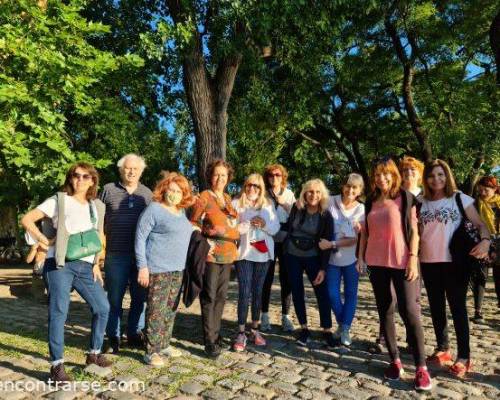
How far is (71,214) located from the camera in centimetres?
409

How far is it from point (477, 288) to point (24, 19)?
8.71m

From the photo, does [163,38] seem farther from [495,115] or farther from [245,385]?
[495,115]

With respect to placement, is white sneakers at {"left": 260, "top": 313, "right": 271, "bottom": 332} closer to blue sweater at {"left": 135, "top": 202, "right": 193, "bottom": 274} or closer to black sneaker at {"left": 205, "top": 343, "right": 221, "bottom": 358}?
black sneaker at {"left": 205, "top": 343, "right": 221, "bottom": 358}

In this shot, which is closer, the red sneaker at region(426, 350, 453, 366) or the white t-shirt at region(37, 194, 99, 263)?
the white t-shirt at region(37, 194, 99, 263)

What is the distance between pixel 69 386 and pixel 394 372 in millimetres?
2895

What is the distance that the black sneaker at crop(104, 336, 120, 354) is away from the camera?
15.9 ft

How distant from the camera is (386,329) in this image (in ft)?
13.8

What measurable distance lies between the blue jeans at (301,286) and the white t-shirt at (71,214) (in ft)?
7.49

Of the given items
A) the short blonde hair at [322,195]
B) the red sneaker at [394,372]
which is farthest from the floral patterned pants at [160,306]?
the red sneaker at [394,372]

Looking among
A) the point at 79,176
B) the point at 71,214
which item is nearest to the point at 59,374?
the point at 71,214

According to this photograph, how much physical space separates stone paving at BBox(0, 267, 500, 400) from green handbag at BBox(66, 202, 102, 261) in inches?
44.1

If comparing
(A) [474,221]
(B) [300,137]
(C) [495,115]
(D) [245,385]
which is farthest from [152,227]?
(B) [300,137]

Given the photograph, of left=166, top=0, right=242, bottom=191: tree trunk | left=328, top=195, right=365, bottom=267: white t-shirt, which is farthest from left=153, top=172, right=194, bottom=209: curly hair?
left=166, top=0, right=242, bottom=191: tree trunk

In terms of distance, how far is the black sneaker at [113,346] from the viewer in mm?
4832
